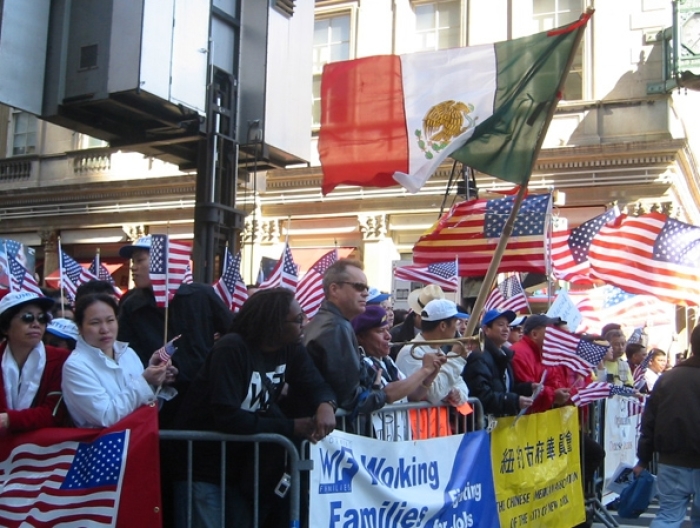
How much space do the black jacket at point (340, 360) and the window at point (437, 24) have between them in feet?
50.6

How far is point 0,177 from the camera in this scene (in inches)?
985

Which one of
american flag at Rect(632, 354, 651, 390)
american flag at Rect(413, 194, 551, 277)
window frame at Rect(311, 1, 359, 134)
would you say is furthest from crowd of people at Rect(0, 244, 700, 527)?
window frame at Rect(311, 1, 359, 134)

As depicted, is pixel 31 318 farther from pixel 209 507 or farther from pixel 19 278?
pixel 19 278

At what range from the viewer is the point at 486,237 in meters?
11.1

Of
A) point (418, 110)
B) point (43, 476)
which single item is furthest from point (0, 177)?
point (43, 476)

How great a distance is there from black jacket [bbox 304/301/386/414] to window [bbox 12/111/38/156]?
21852mm

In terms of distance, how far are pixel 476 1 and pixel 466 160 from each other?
13262mm

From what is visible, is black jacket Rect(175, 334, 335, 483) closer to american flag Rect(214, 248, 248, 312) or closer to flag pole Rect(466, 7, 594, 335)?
flag pole Rect(466, 7, 594, 335)

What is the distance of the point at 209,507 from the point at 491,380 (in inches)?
113

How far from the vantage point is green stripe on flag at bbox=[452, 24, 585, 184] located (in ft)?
21.7

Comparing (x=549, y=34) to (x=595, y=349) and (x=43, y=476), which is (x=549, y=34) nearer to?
(x=595, y=349)

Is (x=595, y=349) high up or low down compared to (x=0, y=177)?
down

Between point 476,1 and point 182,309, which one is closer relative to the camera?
point 182,309

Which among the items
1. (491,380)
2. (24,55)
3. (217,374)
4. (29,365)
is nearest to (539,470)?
(491,380)
